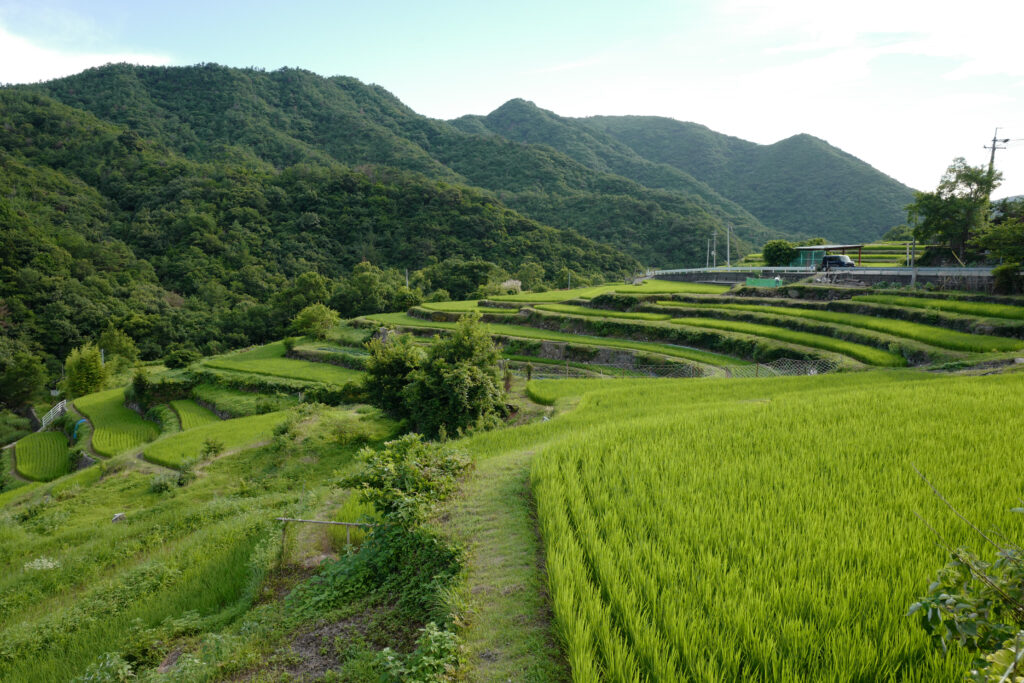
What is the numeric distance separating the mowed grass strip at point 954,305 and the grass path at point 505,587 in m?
21.3

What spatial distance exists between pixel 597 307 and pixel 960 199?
2091cm

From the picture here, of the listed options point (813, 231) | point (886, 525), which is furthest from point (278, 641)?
point (813, 231)

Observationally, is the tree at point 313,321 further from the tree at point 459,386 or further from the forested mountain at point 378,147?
the forested mountain at point 378,147

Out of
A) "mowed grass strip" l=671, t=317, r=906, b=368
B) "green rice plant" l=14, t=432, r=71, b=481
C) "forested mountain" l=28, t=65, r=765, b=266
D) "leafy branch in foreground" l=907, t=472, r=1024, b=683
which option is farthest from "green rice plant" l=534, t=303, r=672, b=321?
"forested mountain" l=28, t=65, r=765, b=266

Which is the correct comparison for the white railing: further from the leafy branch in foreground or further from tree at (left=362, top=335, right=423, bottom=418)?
the leafy branch in foreground

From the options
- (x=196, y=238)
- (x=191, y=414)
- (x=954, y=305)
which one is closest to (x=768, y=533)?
(x=954, y=305)

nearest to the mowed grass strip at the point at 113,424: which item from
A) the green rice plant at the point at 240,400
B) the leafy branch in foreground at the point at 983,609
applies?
the green rice plant at the point at 240,400

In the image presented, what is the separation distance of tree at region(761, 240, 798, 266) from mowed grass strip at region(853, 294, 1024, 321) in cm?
1914

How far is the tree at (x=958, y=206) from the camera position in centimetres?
2697

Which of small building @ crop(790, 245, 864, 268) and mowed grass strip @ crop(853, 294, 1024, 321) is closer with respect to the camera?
mowed grass strip @ crop(853, 294, 1024, 321)

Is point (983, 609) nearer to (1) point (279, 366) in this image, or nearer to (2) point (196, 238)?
(1) point (279, 366)

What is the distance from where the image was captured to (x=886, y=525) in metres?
4.17

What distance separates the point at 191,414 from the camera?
27984mm

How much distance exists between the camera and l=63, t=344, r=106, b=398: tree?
36.8 meters
